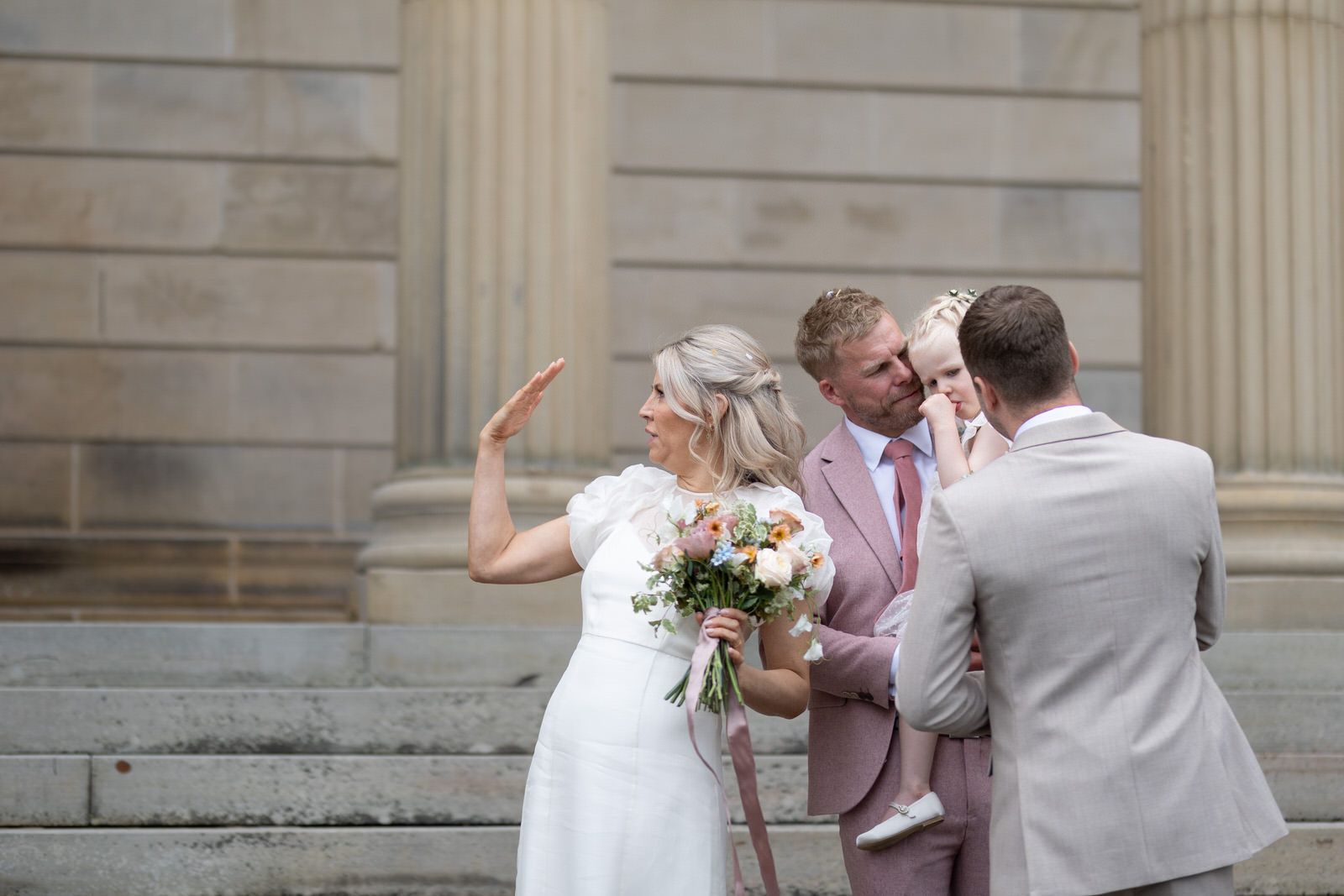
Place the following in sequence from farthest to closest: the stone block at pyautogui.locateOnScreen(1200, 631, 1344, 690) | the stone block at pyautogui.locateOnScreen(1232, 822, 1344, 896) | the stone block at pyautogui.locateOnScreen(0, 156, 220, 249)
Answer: the stone block at pyautogui.locateOnScreen(0, 156, 220, 249) → the stone block at pyautogui.locateOnScreen(1200, 631, 1344, 690) → the stone block at pyautogui.locateOnScreen(1232, 822, 1344, 896)

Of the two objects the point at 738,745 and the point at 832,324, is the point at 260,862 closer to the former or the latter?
the point at 738,745

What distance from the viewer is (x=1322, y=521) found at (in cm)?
725

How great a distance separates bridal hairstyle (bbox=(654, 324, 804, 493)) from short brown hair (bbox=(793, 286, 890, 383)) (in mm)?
132

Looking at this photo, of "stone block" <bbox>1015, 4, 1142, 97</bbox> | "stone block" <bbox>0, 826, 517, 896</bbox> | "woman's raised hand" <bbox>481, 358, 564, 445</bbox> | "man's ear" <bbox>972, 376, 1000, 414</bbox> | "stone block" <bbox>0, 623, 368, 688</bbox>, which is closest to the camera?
"man's ear" <bbox>972, 376, 1000, 414</bbox>

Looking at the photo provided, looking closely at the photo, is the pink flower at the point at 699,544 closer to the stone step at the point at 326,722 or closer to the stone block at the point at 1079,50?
the stone step at the point at 326,722

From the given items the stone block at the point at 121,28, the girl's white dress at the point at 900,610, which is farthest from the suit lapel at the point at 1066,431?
the stone block at the point at 121,28

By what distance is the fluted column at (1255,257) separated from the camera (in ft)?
24.3

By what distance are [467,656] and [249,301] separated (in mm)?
4782

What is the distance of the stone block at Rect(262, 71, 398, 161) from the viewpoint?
10.1 meters

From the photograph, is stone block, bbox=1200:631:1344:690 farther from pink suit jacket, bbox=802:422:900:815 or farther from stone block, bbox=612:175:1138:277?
stone block, bbox=612:175:1138:277

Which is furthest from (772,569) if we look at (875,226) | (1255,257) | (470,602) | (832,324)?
(875,226)

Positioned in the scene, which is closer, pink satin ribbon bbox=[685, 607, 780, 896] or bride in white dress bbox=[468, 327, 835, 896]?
pink satin ribbon bbox=[685, 607, 780, 896]

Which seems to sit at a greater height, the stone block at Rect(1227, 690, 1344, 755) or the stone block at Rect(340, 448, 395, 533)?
the stone block at Rect(340, 448, 395, 533)

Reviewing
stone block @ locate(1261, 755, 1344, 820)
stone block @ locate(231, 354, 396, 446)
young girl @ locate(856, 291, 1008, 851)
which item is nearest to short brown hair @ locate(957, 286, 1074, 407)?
young girl @ locate(856, 291, 1008, 851)
